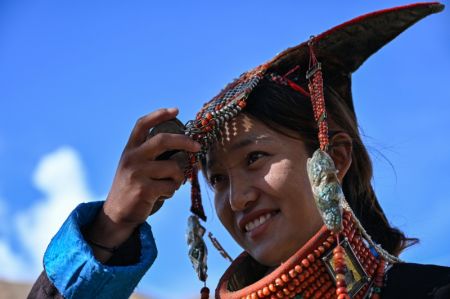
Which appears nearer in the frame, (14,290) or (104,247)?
(104,247)

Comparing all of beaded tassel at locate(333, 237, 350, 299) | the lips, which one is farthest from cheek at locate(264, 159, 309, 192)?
beaded tassel at locate(333, 237, 350, 299)

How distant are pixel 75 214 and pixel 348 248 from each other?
1.24 meters

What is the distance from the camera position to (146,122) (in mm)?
2758

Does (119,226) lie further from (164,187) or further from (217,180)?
(217,180)

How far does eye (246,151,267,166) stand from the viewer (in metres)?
3.08

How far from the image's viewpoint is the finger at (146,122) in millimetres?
2754

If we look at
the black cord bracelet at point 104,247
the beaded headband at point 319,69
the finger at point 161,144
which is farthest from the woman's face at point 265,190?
the black cord bracelet at point 104,247

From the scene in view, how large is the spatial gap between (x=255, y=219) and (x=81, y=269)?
866 mm

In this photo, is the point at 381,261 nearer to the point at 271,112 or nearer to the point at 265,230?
the point at 265,230

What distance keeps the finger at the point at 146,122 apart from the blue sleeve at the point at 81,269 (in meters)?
0.42

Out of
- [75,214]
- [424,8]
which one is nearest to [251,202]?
[75,214]

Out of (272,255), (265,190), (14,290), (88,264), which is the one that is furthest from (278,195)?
(14,290)

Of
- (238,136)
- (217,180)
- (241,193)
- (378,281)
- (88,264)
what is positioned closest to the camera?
(88,264)

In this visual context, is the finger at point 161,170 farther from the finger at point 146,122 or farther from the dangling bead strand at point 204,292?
the dangling bead strand at point 204,292
